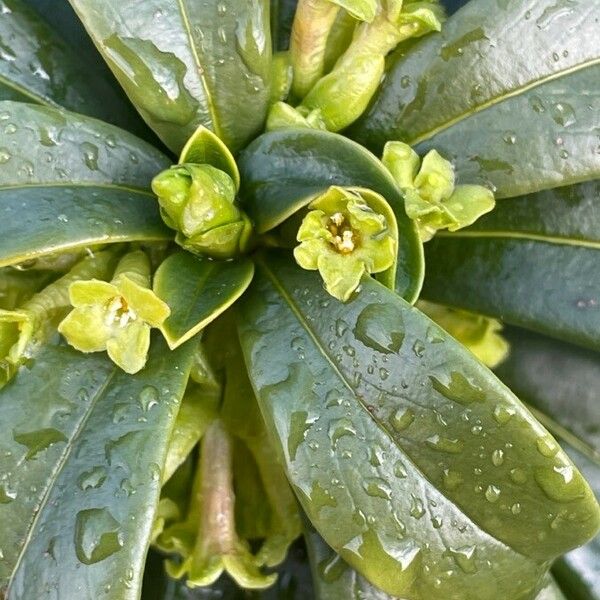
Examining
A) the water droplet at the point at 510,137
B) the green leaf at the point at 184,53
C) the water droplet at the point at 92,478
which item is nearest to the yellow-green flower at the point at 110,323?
the water droplet at the point at 92,478

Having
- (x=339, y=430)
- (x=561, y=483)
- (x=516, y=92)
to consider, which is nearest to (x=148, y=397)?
(x=339, y=430)

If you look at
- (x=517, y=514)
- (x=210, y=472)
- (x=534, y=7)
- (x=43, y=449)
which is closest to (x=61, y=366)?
(x=43, y=449)

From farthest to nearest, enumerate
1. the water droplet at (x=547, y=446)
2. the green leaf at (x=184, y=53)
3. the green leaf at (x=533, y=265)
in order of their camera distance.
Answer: the green leaf at (x=533, y=265) < the green leaf at (x=184, y=53) < the water droplet at (x=547, y=446)

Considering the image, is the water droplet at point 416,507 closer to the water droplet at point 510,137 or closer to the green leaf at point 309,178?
the green leaf at point 309,178

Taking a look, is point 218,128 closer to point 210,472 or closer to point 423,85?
point 423,85

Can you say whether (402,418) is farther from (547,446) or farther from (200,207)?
(200,207)
